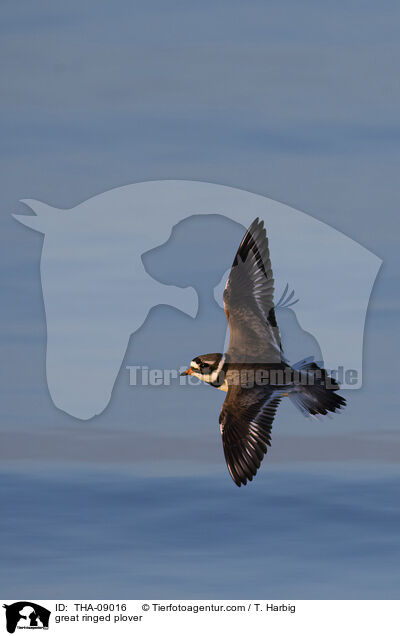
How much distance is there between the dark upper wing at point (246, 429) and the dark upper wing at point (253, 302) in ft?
1.86

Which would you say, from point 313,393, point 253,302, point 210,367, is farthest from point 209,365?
point 313,393

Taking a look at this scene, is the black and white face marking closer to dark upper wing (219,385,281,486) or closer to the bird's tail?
dark upper wing (219,385,281,486)

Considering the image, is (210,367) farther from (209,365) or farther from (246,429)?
(246,429)

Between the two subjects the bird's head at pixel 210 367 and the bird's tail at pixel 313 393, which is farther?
the bird's tail at pixel 313 393

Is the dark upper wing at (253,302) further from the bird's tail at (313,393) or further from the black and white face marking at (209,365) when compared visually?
the bird's tail at (313,393)

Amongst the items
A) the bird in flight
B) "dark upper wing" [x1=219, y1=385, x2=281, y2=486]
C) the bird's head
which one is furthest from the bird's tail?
the bird's head

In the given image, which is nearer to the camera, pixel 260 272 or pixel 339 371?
pixel 260 272

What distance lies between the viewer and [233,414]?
558 inches

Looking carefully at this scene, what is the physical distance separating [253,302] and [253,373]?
103 cm

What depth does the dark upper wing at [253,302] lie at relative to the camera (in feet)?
47.1

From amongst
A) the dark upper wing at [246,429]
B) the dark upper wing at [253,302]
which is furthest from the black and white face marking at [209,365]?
the dark upper wing at [246,429]
